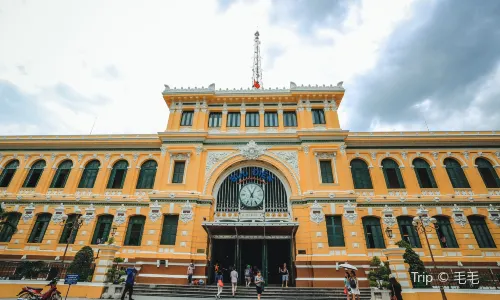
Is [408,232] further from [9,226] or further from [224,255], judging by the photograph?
[9,226]

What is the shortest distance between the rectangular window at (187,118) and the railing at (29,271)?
1360 centimetres

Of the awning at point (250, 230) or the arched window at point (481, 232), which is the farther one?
the arched window at point (481, 232)

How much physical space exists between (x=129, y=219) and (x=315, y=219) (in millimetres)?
15728

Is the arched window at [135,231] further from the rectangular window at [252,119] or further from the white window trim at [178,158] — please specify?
the rectangular window at [252,119]

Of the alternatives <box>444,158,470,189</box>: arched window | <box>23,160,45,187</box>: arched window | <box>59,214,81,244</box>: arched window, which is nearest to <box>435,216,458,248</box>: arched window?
<box>444,158,470,189</box>: arched window

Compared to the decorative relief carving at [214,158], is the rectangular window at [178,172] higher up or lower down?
lower down

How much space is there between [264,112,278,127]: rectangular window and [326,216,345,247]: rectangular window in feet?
32.3

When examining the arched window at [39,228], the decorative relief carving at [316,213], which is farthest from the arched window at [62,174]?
the decorative relief carving at [316,213]

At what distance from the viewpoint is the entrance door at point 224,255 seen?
2030cm

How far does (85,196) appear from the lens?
22.5m

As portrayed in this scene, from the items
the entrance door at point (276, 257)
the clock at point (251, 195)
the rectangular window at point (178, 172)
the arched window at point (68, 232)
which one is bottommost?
the entrance door at point (276, 257)

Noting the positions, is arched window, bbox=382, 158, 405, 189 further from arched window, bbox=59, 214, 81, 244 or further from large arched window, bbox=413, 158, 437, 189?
arched window, bbox=59, 214, 81, 244

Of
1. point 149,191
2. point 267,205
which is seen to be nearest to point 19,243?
point 149,191

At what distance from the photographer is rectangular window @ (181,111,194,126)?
24.3 m
